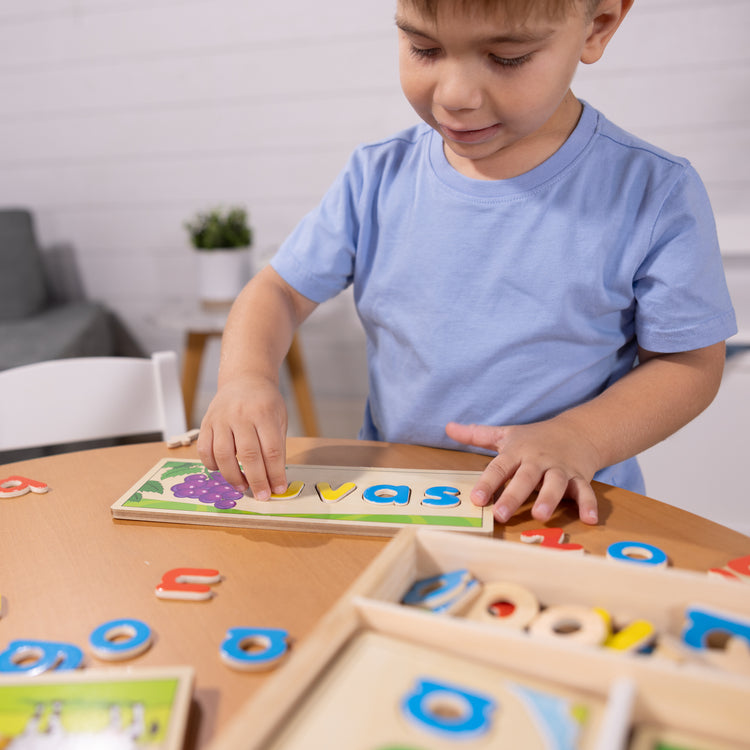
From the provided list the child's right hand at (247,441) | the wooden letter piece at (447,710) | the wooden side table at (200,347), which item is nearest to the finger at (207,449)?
the child's right hand at (247,441)

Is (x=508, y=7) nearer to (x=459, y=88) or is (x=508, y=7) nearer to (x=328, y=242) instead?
(x=459, y=88)

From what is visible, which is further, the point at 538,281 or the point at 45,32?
the point at 45,32

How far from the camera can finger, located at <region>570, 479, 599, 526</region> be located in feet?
1.81

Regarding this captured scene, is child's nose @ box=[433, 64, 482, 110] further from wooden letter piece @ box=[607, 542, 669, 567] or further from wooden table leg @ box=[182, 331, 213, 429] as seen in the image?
wooden table leg @ box=[182, 331, 213, 429]

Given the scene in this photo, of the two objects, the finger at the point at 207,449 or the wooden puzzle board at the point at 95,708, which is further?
the finger at the point at 207,449

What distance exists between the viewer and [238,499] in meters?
0.59

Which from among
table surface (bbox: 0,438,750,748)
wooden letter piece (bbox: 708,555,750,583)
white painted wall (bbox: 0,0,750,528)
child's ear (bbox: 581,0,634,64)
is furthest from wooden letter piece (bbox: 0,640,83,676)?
white painted wall (bbox: 0,0,750,528)

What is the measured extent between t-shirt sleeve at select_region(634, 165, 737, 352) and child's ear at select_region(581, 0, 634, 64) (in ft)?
0.52

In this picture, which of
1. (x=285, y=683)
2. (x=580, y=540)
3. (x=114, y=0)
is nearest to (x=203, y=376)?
(x=114, y=0)

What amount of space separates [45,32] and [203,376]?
1051 mm

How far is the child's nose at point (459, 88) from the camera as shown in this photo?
0.56 metres

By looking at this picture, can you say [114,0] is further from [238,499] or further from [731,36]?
[238,499]

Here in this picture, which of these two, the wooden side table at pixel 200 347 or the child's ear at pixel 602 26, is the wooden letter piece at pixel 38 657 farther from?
the wooden side table at pixel 200 347

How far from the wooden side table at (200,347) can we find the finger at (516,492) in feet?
3.94
